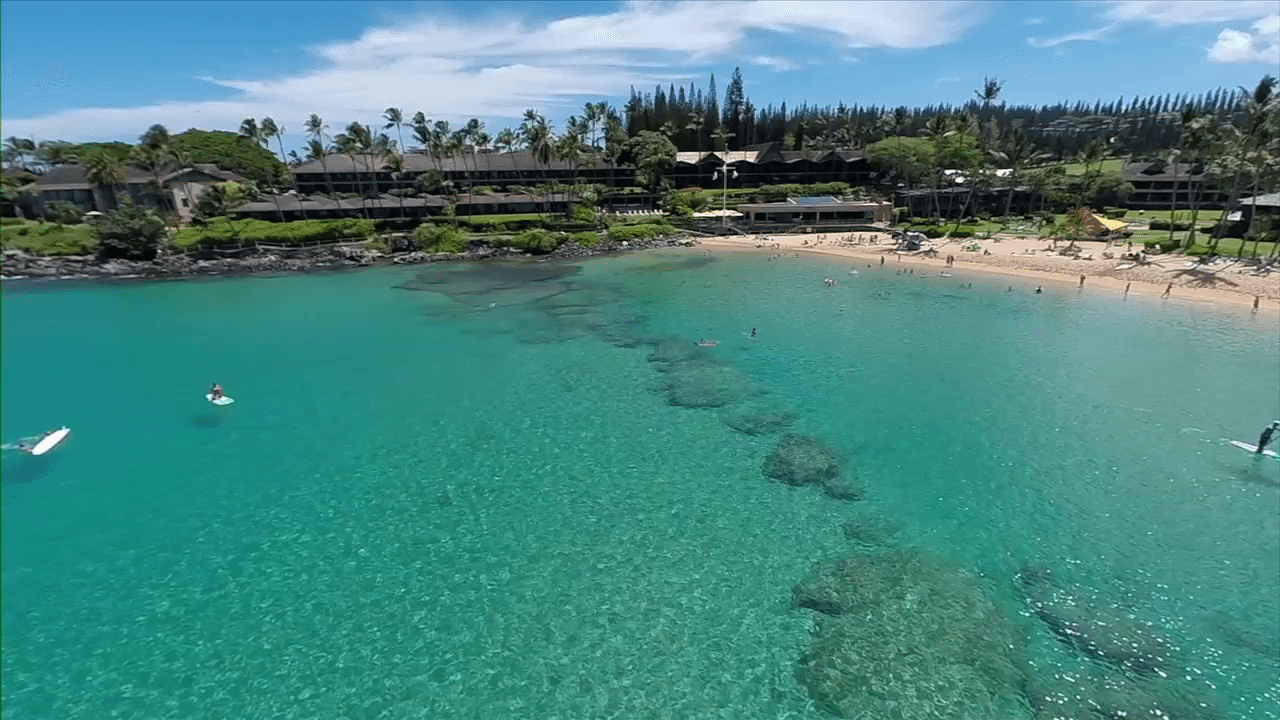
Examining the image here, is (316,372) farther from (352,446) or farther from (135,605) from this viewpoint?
(135,605)

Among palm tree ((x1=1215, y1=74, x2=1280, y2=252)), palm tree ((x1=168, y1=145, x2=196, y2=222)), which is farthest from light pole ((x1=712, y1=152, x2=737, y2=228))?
palm tree ((x1=168, y1=145, x2=196, y2=222))

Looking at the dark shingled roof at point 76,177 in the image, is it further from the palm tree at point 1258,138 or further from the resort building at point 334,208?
the palm tree at point 1258,138

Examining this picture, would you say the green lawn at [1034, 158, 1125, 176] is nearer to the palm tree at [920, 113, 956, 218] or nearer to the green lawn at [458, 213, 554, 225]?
the palm tree at [920, 113, 956, 218]

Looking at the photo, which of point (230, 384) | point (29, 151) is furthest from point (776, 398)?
point (29, 151)

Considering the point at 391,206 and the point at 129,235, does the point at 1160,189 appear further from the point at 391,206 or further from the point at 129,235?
the point at 129,235

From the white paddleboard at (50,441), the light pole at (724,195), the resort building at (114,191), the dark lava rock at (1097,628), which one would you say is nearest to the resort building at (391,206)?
the resort building at (114,191)

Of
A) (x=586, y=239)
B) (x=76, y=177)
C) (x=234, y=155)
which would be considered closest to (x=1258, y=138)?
(x=586, y=239)
